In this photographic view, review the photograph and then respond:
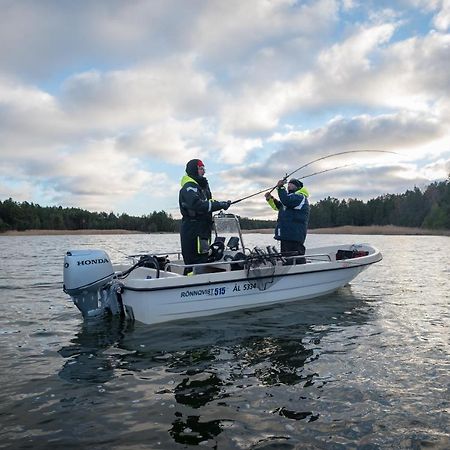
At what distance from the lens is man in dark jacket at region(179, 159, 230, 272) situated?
8138mm

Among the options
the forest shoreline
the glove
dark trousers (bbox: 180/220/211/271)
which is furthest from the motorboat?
the forest shoreline

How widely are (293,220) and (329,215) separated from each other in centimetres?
11705

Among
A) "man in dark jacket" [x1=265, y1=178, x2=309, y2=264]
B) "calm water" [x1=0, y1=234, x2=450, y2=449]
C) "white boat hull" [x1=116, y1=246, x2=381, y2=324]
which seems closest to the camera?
"calm water" [x1=0, y1=234, x2=450, y2=449]

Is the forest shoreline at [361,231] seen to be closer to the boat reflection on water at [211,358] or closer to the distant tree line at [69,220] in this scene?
the distant tree line at [69,220]

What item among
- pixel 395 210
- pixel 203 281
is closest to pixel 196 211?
pixel 203 281

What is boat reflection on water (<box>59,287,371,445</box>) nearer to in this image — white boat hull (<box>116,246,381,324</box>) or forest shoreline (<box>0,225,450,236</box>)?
white boat hull (<box>116,246,381,324</box>)

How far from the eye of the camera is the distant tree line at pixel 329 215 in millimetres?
93062

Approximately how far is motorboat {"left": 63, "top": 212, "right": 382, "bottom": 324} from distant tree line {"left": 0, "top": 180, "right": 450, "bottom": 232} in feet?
251

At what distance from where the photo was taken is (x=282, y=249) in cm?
1039

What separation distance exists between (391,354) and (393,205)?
112804 mm

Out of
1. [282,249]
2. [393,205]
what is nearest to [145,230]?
[393,205]

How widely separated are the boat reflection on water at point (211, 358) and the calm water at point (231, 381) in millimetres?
18

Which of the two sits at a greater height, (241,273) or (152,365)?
(241,273)

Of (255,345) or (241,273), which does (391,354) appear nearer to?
(255,345)
